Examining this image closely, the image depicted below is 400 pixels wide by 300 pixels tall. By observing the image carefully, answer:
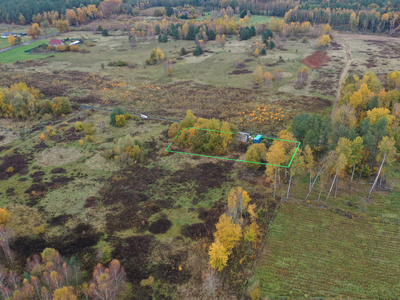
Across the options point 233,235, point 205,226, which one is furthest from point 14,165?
point 233,235

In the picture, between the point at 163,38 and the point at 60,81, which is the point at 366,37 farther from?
the point at 60,81

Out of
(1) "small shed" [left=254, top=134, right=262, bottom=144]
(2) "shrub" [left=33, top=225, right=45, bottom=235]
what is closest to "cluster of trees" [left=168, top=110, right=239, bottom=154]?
(1) "small shed" [left=254, top=134, right=262, bottom=144]

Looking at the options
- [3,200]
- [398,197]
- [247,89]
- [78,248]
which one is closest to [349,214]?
[398,197]

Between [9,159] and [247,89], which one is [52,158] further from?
[247,89]

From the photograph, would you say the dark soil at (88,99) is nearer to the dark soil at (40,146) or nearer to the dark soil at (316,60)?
the dark soil at (40,146)

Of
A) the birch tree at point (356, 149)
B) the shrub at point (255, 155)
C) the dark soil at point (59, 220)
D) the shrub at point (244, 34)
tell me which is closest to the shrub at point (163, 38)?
the shrub at point (244, 34)

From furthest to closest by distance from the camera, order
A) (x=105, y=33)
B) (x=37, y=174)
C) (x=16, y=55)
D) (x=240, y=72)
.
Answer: (x=105, y=33)
(x=16, y=55)
(x=240, y=72)
(x=37, y=174)

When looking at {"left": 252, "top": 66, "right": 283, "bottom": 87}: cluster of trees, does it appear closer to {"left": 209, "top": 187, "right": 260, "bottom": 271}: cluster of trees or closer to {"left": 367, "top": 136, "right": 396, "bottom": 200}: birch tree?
{"left": 367, "top": 136, "right": 396, "bottom": 200}: birch tree
